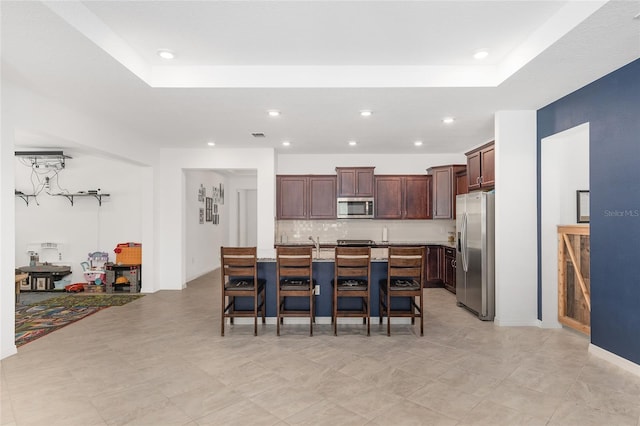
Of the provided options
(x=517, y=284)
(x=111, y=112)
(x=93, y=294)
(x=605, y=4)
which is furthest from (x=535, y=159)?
(x=93, y=294)

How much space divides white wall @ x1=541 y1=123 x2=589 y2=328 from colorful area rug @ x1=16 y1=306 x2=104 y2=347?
6142 mm

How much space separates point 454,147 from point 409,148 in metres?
0.88

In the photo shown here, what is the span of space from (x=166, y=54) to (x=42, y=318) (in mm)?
4014

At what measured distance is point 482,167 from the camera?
4.93m

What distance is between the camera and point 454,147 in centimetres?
661

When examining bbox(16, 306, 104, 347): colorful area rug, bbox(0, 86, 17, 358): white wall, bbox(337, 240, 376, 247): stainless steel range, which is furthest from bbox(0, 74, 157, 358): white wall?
bbox(337, 240, 376, 247): stainless steel range

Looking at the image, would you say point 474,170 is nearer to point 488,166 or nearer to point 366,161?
point 488,166

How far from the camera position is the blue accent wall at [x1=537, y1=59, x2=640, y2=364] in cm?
291

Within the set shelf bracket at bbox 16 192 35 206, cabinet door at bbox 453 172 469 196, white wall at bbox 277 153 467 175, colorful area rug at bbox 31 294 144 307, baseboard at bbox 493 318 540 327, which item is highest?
white wall at bbox 277 153 467 175

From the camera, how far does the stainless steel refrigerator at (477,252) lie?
4453mm

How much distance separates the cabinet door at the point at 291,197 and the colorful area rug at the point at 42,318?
142 inches

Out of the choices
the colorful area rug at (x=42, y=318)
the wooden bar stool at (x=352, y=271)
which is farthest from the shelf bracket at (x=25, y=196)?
the wooden bar stool at (x=352, y=271)

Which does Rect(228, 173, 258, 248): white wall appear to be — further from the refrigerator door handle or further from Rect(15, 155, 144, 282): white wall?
the refrigerator door handle

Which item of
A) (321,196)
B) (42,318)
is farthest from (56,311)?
(321,196)
